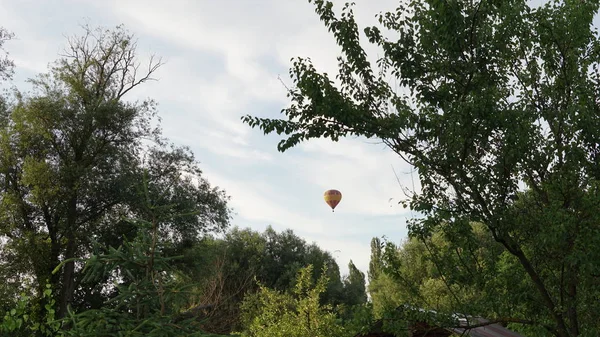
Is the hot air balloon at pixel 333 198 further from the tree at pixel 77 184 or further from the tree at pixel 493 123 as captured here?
the tree at pixel 493 123

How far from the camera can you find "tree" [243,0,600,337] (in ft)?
29.9

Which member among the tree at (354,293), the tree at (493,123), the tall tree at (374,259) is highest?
the tall tree at (374,259)

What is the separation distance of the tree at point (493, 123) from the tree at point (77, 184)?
1670 centimetres

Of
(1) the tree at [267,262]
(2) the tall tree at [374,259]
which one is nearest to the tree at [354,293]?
(1) the tree at [267,262]

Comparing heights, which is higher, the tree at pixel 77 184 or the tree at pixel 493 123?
the tree at pixel 77 184

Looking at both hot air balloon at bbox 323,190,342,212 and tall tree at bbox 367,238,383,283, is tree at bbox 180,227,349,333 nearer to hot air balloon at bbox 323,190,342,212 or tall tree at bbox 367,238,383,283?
tall tree at bbox 367,238,383,283

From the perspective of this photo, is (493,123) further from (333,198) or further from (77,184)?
(333,198)

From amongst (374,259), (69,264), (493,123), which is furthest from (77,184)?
(374,259)

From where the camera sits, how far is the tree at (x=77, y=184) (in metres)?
26.1

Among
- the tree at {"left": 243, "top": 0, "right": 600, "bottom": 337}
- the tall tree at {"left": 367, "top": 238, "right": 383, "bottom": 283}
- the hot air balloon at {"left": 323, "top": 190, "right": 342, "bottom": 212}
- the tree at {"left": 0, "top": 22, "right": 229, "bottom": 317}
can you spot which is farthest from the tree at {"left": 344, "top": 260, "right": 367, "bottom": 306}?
the tree at {"left": 243, "top": 0, "right": 600, "bottom": 337}

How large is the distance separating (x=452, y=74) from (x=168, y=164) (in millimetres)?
21061

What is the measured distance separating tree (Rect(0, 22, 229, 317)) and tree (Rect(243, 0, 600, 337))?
16703 mm

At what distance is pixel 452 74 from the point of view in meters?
10.1

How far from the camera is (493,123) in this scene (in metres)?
8.86
